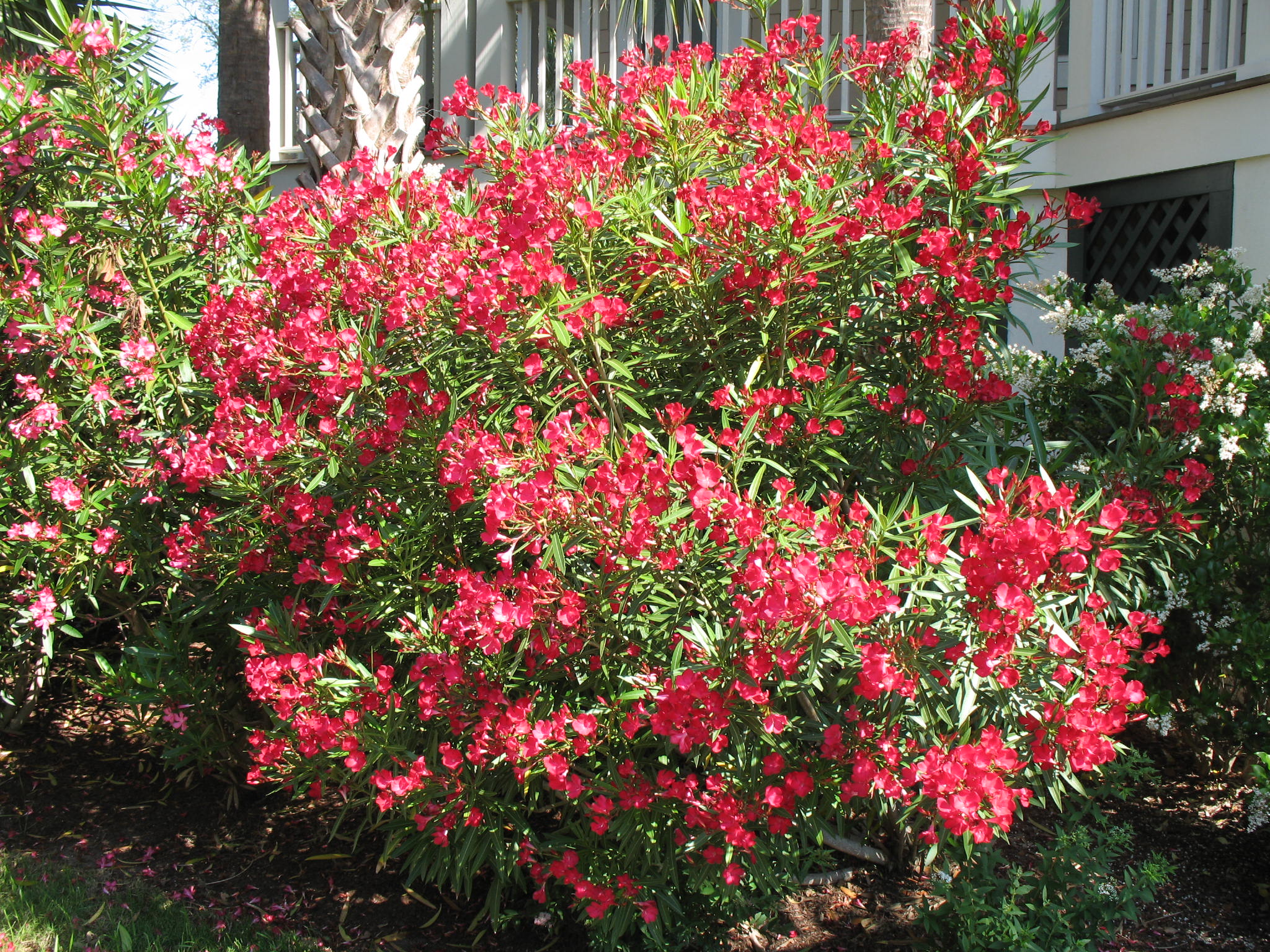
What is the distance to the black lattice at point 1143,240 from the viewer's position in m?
5.92

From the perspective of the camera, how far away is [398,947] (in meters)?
3.11

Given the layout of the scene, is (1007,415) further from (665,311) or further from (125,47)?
(125,47)

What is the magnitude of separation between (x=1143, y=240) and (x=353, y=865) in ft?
18.9

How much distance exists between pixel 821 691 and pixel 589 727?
631mm

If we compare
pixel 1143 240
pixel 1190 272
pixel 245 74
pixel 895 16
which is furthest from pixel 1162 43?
pixel 245 74

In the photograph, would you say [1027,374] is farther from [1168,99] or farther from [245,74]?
[245,74]

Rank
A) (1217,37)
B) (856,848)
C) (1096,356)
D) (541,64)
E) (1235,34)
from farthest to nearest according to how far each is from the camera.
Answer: (541,64) → (1217,37) → (1235,34) → (1096,356) → (856,848)

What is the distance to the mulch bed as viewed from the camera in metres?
3.09

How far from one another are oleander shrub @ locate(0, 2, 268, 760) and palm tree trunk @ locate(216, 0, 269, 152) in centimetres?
370

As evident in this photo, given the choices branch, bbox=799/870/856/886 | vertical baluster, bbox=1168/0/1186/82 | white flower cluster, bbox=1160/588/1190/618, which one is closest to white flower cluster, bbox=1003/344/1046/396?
white flower cluster, bbox=1160/588/1190/618

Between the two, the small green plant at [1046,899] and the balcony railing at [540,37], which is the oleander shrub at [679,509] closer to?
the small green plant at [1046,899]

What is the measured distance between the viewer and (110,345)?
150 inches

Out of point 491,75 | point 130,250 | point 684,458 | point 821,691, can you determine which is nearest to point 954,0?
point 684,458

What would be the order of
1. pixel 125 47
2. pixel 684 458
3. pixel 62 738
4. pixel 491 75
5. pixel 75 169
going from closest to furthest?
pixel 684 458 → pixel 75 169 → pixel 125 47 → pixel 62 738 → pixel 491 75
